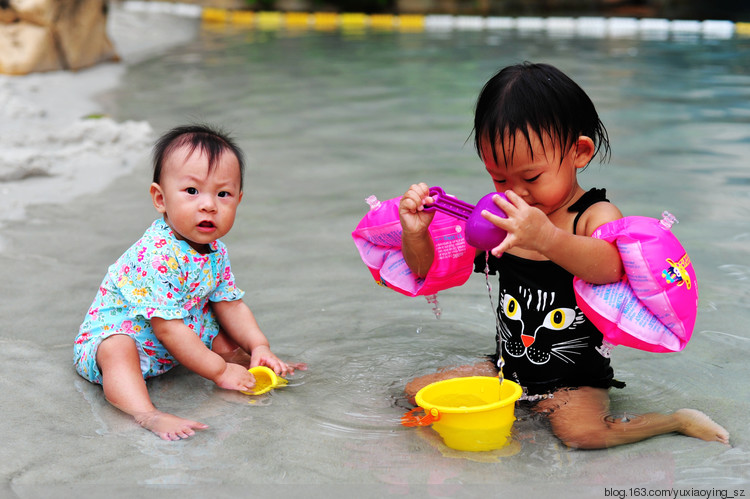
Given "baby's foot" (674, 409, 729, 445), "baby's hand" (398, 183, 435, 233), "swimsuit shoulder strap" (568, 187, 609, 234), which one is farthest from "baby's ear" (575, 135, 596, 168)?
"baby's foot" (674, 409, 729, 445)

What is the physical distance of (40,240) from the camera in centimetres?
427

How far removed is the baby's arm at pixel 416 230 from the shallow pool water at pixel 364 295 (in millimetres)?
433

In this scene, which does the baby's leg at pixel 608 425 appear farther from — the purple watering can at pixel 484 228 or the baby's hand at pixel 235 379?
the baby's hand at pixel 235 379

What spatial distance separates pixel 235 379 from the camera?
2832 mm

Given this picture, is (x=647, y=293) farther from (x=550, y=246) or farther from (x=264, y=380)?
(x=264, y=380)

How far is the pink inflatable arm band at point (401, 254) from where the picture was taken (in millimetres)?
2898

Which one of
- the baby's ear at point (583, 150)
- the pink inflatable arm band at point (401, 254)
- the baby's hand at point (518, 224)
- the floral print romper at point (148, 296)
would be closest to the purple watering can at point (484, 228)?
the baby's hand at point (518, 224)

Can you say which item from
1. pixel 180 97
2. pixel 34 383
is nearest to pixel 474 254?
pixel 34 383

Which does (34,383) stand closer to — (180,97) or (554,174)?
(554,174)

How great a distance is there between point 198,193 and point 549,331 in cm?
128

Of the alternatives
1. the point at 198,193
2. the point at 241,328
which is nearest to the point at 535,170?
the point at 198,193

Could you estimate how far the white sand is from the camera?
517cm

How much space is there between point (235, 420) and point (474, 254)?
3.31ft

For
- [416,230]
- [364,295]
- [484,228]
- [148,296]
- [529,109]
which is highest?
[529,109]
